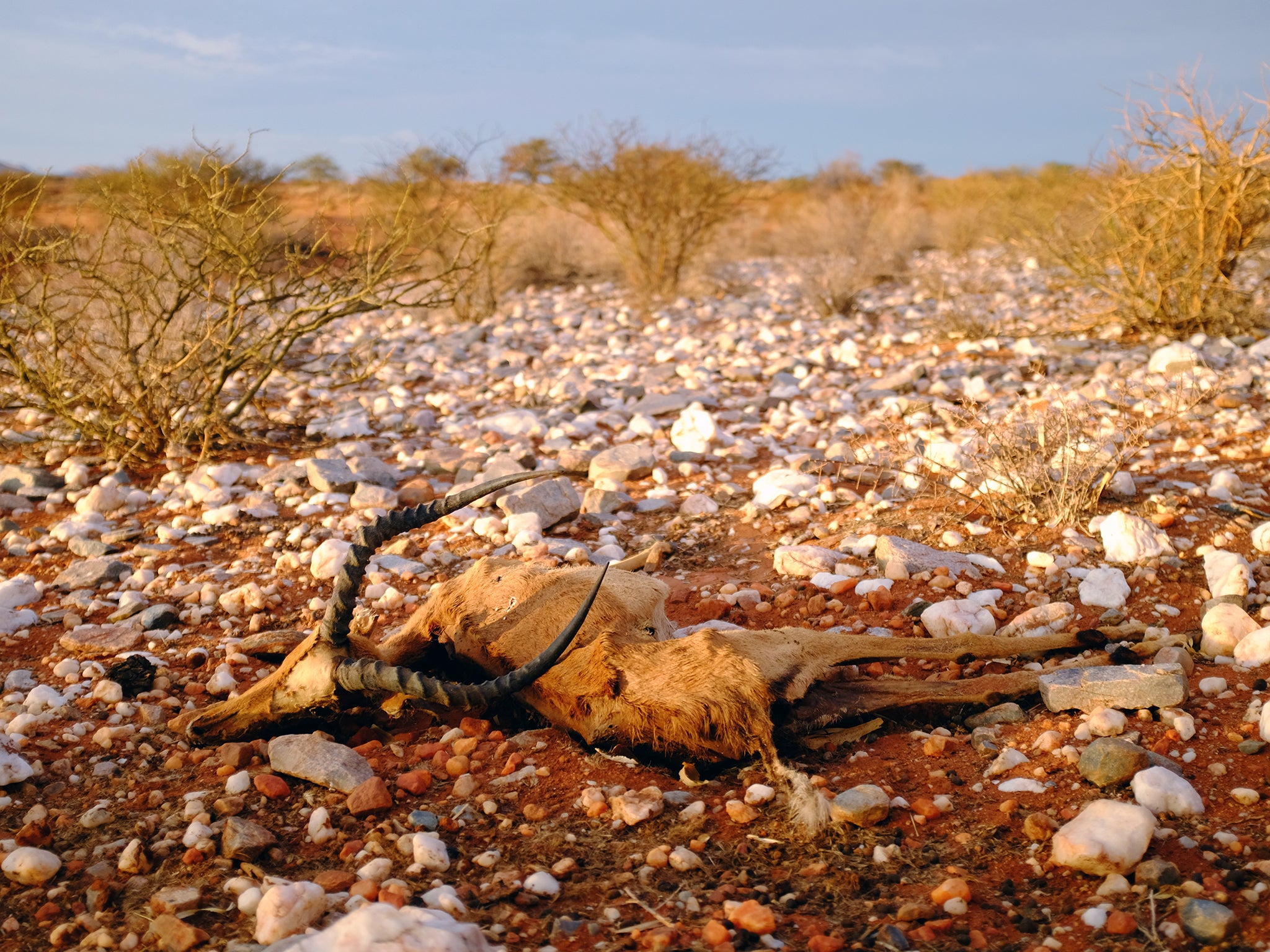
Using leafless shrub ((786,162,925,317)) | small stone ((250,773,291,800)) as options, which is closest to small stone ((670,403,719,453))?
small stone ((250,773,291,800))

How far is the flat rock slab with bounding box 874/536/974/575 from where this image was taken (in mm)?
3713

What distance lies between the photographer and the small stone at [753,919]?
75.9 inches

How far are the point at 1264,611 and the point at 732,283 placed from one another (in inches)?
487

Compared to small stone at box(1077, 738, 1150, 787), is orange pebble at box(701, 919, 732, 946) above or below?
below

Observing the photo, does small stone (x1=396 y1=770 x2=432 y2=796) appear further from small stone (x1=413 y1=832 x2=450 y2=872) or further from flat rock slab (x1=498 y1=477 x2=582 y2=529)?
flat rock slab (x1=498 y1=477 x2=582 y2=529)

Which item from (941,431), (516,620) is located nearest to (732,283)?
(941,431)

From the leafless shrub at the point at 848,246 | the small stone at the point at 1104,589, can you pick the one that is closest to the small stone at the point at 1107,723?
the small stone at the point at 1104,589

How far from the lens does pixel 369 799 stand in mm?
2512

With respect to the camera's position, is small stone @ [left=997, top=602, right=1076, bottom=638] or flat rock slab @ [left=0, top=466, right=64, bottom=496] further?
flat rock slab @ [left=0, top=466, right=64, bottom=496]

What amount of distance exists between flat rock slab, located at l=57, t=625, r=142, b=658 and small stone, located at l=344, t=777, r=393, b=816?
1.57 metres

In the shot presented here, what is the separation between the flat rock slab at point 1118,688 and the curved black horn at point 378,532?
1.58m

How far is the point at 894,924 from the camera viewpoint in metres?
1.92

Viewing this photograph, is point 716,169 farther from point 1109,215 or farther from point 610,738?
point 610,738

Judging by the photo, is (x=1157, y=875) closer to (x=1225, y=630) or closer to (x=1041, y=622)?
(x=1225, y=630)
